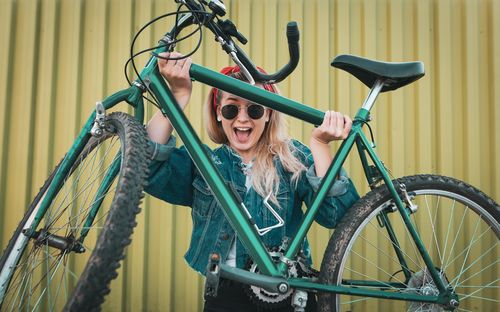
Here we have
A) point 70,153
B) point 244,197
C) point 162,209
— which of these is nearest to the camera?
point 70,153

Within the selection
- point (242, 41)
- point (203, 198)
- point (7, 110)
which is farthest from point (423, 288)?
point (7, 110)

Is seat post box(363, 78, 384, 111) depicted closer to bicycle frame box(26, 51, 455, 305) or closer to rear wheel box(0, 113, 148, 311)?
bicycle frame box(26, 51, 455, 305)

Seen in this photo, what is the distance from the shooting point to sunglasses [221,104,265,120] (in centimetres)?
174

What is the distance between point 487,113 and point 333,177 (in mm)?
1884

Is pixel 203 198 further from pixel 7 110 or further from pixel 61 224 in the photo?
pixel 7 110

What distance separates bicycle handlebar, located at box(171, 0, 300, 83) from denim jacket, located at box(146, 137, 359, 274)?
0.32 metres

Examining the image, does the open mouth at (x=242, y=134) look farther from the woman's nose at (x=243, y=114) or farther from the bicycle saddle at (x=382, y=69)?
the bicycle saddle at (x=382, y=69)

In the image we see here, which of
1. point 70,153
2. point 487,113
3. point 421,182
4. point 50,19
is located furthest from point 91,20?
point 487,113

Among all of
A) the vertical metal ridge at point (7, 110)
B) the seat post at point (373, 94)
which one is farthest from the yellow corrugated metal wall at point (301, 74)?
the seat post at point (373, 94)

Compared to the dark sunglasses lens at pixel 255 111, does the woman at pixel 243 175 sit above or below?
below

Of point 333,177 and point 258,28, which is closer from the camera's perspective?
point 333,177

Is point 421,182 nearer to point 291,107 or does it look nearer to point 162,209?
point 291,107

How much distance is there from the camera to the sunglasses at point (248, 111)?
5.70 feet

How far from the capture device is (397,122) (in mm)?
2932
